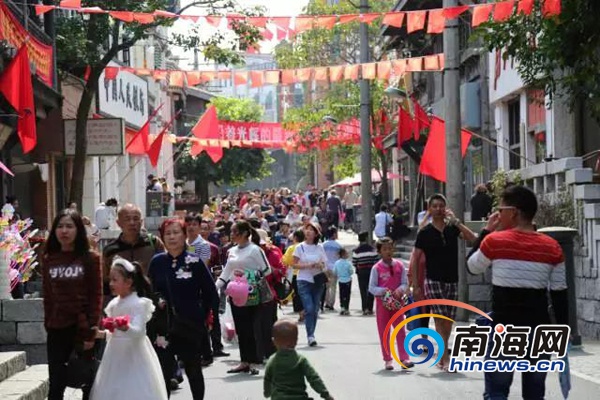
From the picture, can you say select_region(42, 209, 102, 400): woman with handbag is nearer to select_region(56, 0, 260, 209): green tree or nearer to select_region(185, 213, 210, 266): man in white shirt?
select_region(185, 213, 210, 266): man in white shirt

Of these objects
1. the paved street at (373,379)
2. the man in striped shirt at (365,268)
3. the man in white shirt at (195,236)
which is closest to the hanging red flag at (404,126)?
the man in striped shirt at (365,268)

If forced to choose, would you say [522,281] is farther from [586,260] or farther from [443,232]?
[586,260]

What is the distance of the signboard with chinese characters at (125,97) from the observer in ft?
110

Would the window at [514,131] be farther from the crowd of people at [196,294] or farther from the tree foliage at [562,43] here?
the tree foliage at [562,43]

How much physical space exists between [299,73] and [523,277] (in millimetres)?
20087

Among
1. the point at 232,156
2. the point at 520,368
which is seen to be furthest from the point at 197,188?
the point at 520,368

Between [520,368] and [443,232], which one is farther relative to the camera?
[443,232]

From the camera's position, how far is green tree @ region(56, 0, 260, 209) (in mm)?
23391

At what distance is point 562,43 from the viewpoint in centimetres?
1345

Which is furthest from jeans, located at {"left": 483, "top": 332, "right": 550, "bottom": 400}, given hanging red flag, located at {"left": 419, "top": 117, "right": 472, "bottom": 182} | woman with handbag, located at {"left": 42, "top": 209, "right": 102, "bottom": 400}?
hanging red flag, located at {"left": 419, "top": 117, "right": 472, "bottom": 182}

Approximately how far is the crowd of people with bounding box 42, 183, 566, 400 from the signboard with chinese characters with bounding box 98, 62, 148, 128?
56.4ft

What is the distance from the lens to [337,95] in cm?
5103

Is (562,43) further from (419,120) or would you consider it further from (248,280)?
(419,120)

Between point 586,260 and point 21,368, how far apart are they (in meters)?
8.37
